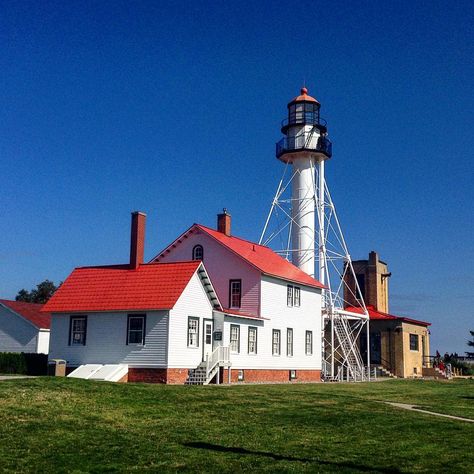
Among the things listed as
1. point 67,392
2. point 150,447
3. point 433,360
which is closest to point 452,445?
point 150,447

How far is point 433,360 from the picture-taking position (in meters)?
59.1

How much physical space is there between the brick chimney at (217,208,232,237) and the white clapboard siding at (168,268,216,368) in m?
10.2

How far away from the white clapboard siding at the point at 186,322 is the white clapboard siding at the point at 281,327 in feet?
7.52

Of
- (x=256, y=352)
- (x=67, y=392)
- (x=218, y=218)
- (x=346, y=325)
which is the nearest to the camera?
(x=67, y=392)

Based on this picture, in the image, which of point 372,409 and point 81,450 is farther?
point 372,409

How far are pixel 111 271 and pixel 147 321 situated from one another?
4.89 metres

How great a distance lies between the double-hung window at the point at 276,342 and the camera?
1622 inches

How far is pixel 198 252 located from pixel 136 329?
398 inches

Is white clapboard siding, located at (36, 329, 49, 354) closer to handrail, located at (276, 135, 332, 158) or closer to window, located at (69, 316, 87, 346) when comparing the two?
window, located at (69, 316, 87, 346)

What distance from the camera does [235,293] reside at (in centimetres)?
4072

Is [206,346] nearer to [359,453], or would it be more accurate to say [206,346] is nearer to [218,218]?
[218,218]

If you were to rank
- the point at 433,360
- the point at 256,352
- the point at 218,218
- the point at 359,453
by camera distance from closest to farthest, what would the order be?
the point at 359,453, the point at 256,352, the point at 218,218, the point at 433,360

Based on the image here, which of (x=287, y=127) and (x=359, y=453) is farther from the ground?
(x=287, y=127)

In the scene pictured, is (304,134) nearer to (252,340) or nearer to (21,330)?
(252,340)
